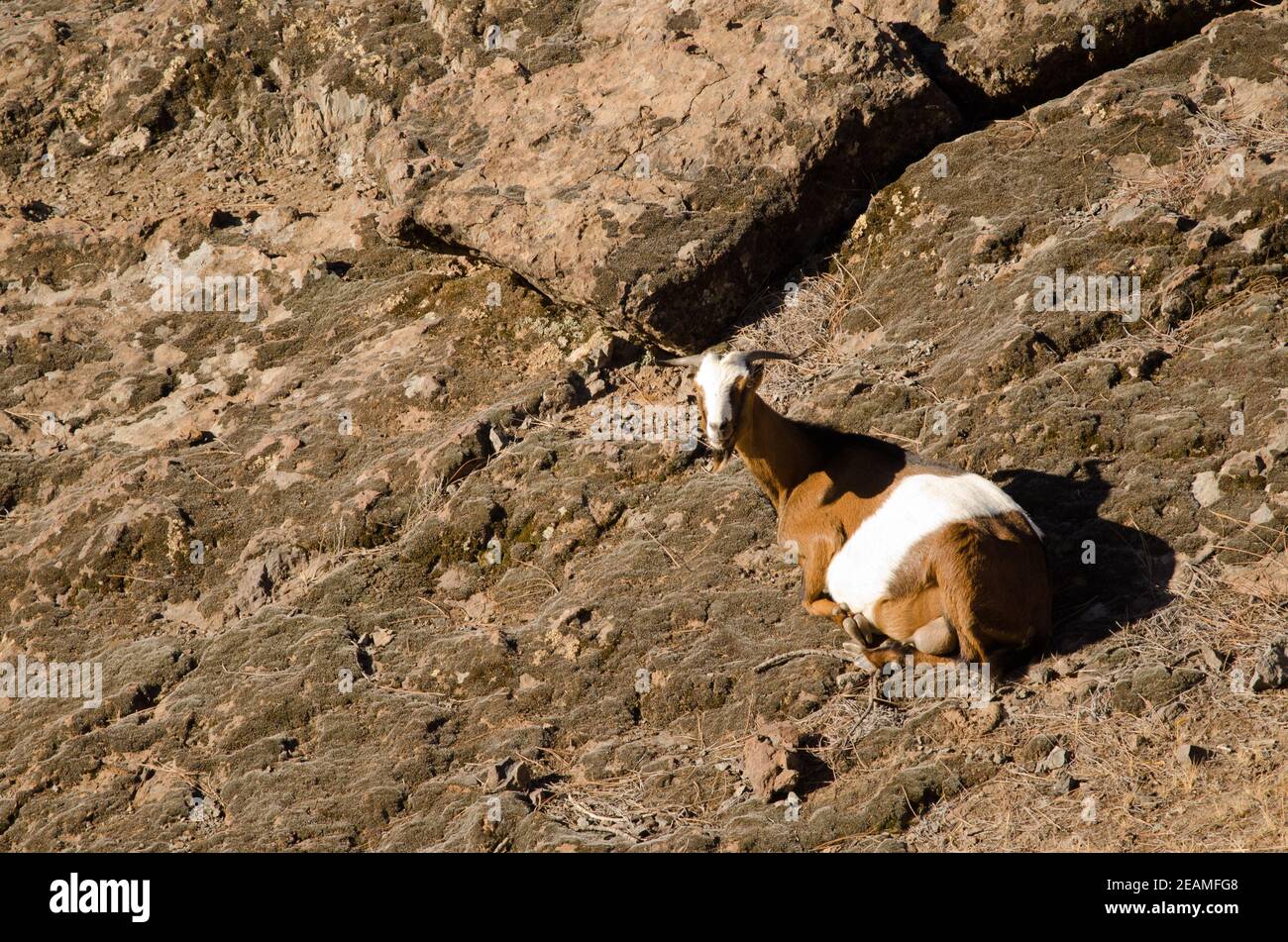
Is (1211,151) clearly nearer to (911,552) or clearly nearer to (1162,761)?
(911,552)

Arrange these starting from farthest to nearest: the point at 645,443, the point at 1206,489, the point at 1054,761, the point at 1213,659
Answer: the point at 645,443 < the point at 1206,489 < the point at 1213,659 < the point at 1054,761

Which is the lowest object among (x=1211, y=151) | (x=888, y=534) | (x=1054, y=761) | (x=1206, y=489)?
(x=1054, y=761)

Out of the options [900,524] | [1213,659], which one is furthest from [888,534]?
[1213,659]

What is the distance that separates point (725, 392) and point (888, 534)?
3.46 ft

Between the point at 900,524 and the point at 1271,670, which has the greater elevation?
the point at 900,524

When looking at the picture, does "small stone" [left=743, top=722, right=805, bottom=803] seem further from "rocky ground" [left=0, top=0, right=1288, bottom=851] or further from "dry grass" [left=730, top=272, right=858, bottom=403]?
"dry grass" [left=730, top=272, right=858, bottom=403]

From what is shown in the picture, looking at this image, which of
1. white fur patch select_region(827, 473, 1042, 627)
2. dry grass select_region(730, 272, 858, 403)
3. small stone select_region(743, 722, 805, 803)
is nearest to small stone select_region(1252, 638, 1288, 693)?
white fur patch select_region(827, 473, 1042, 627)

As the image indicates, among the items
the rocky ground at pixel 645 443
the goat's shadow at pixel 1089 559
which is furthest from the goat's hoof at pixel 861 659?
the goat's shadow at pixel 1089 559

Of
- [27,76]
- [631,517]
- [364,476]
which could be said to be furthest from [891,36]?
[27,76]

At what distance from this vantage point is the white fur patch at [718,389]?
5.27 meters

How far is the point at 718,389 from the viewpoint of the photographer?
17.3 feet

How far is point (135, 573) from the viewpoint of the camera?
6.71 metres

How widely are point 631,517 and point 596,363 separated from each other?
1.32 metres

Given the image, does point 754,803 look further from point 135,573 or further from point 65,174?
point 65,174
